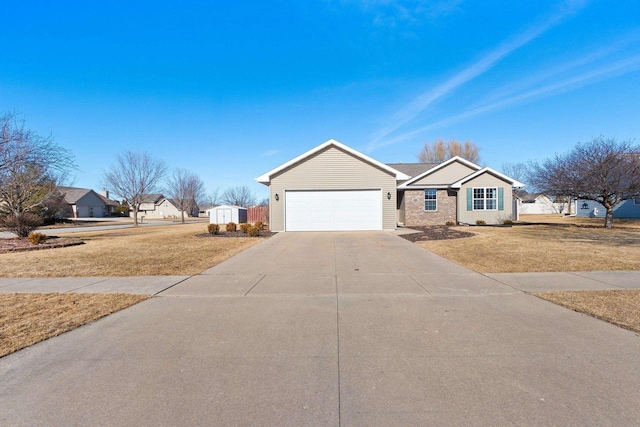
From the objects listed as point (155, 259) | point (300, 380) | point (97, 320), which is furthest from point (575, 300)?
point (155, 259)

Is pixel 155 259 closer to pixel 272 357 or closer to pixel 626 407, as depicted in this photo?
pixel 272 357

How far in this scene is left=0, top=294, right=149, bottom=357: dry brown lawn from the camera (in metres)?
3.89

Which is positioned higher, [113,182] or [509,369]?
[113,182]

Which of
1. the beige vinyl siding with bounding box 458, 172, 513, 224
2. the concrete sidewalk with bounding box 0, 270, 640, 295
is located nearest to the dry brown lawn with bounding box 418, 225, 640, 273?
the concrete sidewalk with bounding box 0, 270, 640, 295

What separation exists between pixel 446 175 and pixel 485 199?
3407mm

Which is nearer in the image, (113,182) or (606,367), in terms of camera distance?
(606,367)

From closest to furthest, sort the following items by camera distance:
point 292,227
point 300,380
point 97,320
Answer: point 300,380, point 97,320, point 292,227

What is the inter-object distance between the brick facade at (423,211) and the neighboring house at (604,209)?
15.4 meters

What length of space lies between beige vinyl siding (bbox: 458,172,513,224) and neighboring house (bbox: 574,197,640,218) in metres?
11.4

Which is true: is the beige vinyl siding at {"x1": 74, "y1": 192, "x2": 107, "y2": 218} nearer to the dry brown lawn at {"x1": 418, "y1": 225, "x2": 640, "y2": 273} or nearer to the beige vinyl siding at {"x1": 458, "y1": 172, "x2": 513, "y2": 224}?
the beige vinyl siding at {"x1": 458, "y1": 172, "x2": 513, "y2": 224}

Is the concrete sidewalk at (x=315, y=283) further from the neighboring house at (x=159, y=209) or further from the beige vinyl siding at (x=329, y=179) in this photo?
the neighboring house at (x=159, y=209)

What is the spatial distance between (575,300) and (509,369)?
316 centimetres

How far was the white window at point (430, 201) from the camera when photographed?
23.2 m

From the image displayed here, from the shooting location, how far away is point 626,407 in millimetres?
2434
